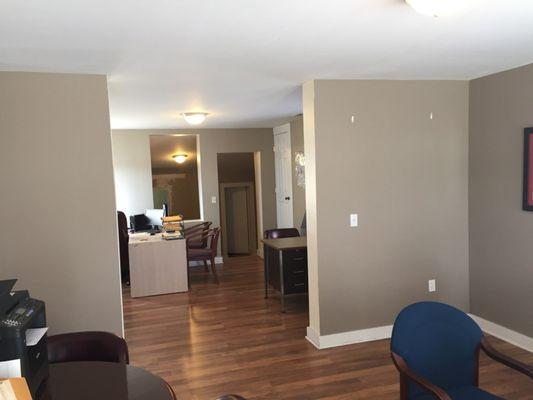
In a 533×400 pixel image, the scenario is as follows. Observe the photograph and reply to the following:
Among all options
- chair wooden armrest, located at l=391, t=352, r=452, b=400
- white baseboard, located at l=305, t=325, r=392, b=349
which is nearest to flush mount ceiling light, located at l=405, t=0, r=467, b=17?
chair wooden armrest, located at l=391, t=352, r=452, b=400

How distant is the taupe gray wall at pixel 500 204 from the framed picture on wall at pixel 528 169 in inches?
2.5

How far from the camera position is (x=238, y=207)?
9.55m

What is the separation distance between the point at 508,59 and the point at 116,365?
3.31 metres

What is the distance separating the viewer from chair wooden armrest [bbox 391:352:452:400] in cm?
179

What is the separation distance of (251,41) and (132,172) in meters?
5.04

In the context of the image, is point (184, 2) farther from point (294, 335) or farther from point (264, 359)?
point (294, 335)

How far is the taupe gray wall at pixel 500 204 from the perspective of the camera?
3.48 m

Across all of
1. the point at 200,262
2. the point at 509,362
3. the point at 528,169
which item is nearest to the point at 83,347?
the point at 509,362

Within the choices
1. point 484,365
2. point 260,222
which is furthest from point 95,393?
point 260,222

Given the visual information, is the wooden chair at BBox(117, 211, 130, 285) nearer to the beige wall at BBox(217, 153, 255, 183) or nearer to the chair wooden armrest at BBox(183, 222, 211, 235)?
the chair wooden armrest at BBox(183, 222, 211, 235)

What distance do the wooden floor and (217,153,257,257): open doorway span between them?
4.06 meters

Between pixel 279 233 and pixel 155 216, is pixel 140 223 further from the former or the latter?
pixel 279 233

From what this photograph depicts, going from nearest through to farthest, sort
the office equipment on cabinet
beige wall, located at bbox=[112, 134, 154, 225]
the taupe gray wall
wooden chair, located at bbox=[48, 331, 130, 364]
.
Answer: wooden chair, located at bbox=[48, 331, 130, 364]
the taupe gray wall
the office equipment on cabinet
beige wall, located at bbox=[112, 134, 154, 225]

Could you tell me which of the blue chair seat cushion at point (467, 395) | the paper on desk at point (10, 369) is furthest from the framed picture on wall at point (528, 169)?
the paper on desk at point (10, 369)
